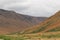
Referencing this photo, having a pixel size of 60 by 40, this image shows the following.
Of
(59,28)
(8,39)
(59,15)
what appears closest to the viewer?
(8,39)

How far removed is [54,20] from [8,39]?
322 feet

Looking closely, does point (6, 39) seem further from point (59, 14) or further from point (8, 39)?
point (59, 14)

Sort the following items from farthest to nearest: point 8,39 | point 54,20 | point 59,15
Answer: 1. point 59,15
2. point 54,20
3. point 8,39

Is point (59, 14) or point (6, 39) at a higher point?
point (59, 14)

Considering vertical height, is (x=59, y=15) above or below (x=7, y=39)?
above

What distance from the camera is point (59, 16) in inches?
5276

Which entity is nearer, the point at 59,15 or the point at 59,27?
the point at 59,27

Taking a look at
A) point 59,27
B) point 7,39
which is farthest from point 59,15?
point 7,39

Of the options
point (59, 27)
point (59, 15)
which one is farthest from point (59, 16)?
point (59, 27)

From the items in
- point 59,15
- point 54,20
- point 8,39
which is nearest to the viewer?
point 8,39

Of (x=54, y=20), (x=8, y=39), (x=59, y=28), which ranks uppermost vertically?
(x=54, y=20)

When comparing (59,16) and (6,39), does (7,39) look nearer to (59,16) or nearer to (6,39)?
(6,39)

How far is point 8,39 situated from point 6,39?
1.72 feet

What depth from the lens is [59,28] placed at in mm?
99250
